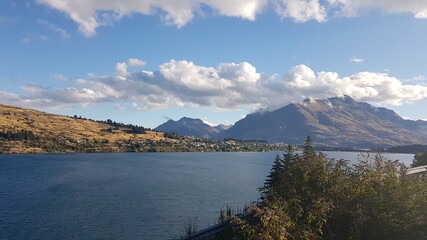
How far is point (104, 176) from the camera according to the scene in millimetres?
124062

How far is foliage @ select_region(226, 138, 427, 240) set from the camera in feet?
60.7

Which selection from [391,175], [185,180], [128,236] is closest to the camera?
[391,175]

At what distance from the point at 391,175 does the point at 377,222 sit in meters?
5.12

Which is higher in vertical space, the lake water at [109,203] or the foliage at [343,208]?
the foliage at [343,208]

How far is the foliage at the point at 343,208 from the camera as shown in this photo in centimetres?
1852

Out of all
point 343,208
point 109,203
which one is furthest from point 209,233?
point 109,203

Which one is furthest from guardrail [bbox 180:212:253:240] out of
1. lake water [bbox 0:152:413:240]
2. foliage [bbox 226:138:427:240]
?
lake water [bbox 0:152:413:240]

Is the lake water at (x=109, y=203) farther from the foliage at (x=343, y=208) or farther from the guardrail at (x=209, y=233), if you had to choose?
the foliage at (x=343, y=208)

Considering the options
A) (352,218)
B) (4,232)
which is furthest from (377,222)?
(4,232)

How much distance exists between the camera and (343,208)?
22906 mm

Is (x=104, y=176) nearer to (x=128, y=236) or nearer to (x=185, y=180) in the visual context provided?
(x=185, y=180)

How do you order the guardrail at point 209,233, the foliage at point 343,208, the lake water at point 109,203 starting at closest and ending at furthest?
the foliage at point 343,208 → the guardrail at point 209,233 → the lake water at point 109,203

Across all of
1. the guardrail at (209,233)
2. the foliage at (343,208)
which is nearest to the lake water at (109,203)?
the guardrail at (209,233)

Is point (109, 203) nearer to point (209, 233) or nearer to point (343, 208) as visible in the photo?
point (209, 233)
